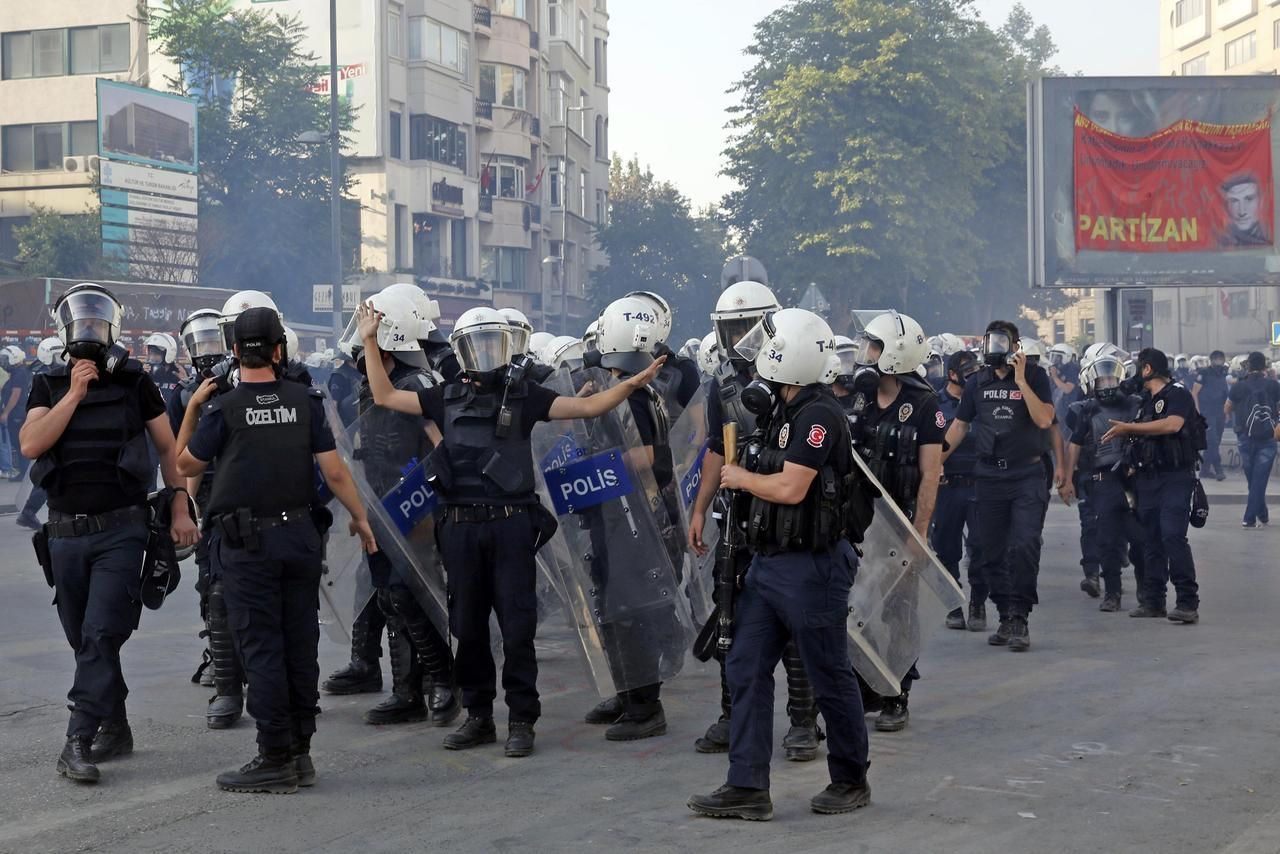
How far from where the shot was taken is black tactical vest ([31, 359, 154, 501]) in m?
6.29

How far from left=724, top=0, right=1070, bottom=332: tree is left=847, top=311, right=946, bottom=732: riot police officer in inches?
1574

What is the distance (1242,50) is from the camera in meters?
67.8

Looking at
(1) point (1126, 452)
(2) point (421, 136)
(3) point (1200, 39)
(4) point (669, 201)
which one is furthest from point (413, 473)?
(3) point (1200, 39)

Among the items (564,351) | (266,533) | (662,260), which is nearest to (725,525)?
→ (266,533)

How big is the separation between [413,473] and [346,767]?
1393 millimetres

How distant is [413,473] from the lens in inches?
285

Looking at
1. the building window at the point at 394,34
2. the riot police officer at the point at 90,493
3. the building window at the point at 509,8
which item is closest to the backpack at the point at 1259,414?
the riot police officer at the point at 90,493

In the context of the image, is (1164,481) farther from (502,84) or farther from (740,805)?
(502,84)

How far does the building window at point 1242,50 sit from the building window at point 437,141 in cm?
3339

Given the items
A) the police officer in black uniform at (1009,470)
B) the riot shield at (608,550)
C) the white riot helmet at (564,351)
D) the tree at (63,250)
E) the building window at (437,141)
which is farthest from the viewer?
the building window at (437,141)

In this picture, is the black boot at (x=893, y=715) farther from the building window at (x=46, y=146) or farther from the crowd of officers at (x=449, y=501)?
the building window at (x=46, y=146)

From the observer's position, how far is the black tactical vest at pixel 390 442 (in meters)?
7.37

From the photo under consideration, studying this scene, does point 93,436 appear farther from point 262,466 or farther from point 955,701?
point 955,701

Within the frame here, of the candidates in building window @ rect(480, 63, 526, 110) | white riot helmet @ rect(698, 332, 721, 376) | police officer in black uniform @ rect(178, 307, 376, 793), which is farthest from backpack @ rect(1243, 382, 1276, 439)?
building window @ rect(480, 63, 526, 110)
